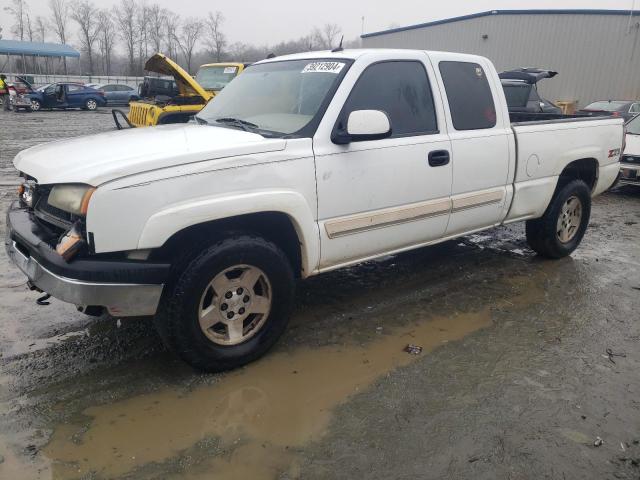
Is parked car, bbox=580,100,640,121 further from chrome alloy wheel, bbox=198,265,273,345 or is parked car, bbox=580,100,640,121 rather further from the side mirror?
chrome alloy wheel, bbox=198,265,273,345

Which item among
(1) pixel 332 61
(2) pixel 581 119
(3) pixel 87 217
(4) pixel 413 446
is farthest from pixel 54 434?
(2) pixel 581 119

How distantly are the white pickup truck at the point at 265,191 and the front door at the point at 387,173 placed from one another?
0.04 feet

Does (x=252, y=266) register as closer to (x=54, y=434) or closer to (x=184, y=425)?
(x=184, y=425)

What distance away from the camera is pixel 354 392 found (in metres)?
3.14

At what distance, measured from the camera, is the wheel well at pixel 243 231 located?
9.91 feet

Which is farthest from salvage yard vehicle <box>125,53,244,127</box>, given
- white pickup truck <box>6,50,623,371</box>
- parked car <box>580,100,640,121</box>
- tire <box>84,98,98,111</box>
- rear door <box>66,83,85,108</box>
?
tire <box>84,98,98,111</box>

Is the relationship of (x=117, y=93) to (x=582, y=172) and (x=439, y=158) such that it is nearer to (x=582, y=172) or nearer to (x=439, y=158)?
(x=582, y=172)

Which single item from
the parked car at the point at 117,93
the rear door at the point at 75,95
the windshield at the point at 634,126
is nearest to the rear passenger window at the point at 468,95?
the windshield at the point at 634,126

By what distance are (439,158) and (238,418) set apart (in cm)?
236

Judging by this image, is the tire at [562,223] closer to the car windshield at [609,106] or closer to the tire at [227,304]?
the tire at [227,304]

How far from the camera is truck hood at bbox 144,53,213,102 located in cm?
979

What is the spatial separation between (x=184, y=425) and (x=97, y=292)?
834 mm

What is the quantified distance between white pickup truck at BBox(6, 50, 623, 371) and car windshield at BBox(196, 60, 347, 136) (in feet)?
0.05

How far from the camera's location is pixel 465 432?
2807 millimetres
